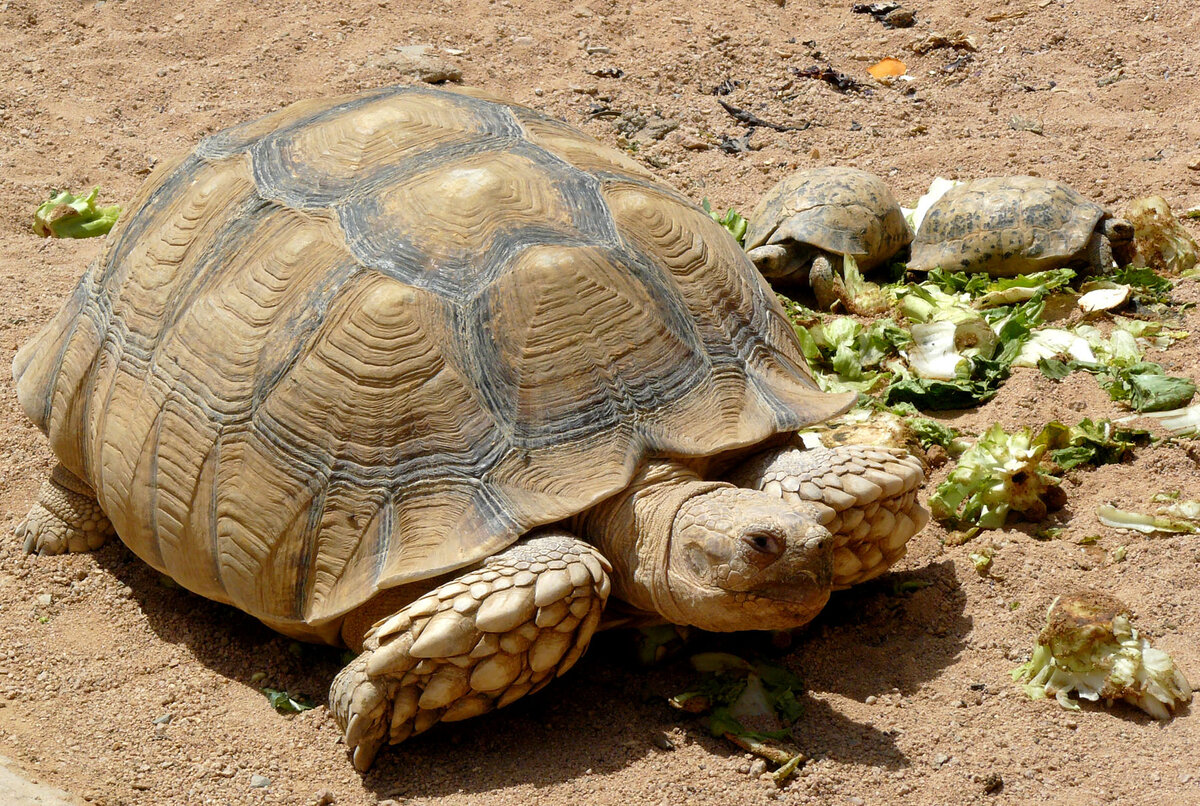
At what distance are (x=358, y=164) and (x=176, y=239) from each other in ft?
2.11

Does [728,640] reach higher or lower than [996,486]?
lower

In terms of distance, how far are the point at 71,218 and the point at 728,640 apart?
4090 millimetres

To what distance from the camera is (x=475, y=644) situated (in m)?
2.97

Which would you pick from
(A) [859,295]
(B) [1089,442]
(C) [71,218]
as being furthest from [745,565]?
(C) [71,218]

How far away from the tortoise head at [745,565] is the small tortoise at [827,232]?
8.10 feet

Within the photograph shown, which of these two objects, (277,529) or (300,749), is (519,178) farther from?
(300,749)

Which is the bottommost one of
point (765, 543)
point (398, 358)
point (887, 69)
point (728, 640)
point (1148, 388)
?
point (728, 640)

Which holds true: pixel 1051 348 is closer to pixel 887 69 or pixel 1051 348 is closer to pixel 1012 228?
pixel 1012 228

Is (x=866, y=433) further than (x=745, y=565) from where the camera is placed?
Yes

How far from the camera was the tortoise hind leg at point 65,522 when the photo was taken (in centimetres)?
406

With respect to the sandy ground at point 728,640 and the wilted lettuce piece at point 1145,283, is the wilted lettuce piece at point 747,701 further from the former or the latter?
the wilted lettuce piece at point 1145,283

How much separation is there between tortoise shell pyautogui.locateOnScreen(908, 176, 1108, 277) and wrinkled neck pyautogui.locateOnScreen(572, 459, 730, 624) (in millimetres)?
2581

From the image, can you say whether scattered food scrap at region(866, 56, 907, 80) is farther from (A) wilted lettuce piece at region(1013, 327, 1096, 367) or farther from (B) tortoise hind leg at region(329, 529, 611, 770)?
(B) tortoise hind leg at region(329, 529, 611, 770)

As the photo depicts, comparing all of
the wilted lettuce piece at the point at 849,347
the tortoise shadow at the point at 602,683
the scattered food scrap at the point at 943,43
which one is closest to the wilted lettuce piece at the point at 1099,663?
the tortoise shadow at the point at 602,683
